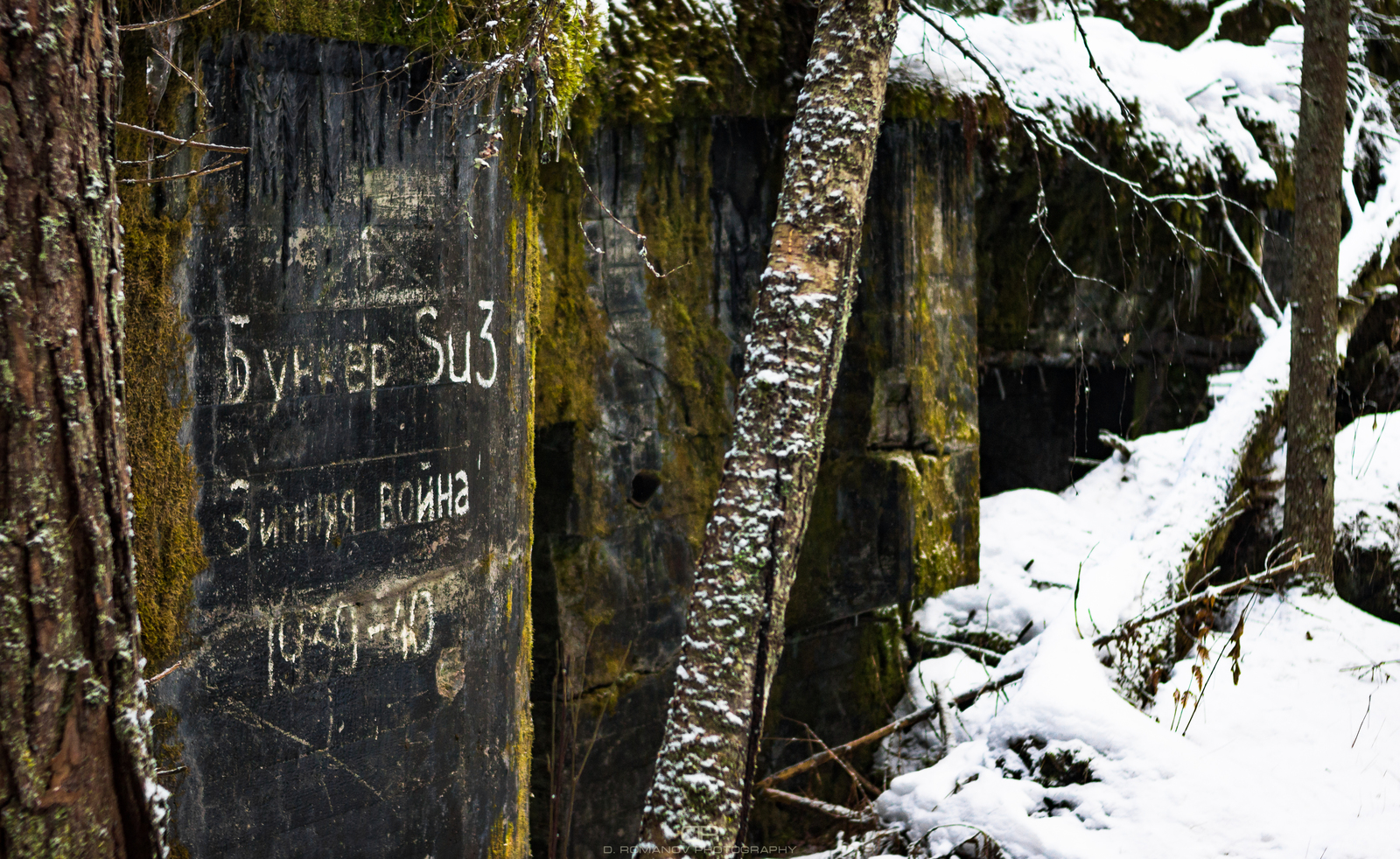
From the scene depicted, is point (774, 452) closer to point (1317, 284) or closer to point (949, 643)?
point (949, 643)

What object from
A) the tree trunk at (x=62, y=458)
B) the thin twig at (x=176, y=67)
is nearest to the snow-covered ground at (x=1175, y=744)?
the tree trunk at (x=62, y=458)

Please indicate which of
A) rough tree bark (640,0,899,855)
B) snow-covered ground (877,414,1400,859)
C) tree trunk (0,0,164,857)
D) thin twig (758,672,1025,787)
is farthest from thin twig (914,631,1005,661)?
tree trunk (0,0,164,857)

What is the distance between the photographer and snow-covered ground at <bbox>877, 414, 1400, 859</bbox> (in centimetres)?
356

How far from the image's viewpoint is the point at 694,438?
4.54 metres

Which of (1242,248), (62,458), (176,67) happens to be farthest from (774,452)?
(1242,248)

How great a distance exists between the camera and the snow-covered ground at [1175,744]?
356 cm

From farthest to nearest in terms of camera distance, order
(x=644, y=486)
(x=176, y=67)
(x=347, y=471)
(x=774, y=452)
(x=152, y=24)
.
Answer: (x=644, y=486), (x=774, y=452), (x=347, y=471), (x=176, y=67), (x=152, y=24)

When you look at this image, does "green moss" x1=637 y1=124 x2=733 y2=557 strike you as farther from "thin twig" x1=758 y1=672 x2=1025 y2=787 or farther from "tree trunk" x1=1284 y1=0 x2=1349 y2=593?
"tree trunk" x1=1284 y1=0 x2=1349 y2=593

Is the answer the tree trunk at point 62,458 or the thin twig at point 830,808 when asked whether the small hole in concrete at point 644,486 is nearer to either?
the thin twig at point 830,808

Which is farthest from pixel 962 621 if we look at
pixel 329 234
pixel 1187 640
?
pixel 329 234

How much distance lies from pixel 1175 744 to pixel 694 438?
7.22 ft

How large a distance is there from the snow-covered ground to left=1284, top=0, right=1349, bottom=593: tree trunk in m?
0.46

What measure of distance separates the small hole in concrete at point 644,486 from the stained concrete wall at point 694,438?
0.02 metres

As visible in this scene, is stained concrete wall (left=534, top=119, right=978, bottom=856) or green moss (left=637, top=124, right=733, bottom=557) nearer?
stained concrete wall (left=534, top=119, right=978, bottom=856)
